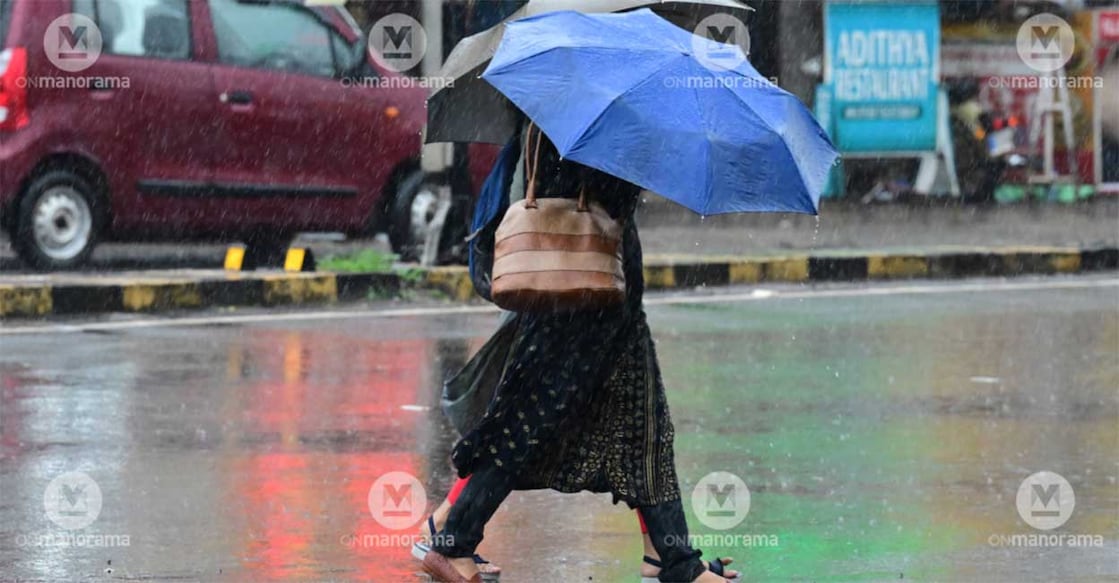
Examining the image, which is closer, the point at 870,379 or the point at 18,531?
the point at 18,531

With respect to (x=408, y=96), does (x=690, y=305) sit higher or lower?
lower

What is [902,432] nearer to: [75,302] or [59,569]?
[59,569]

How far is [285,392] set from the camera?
375 inches

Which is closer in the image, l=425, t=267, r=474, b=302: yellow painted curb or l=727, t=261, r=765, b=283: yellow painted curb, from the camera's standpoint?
l=425, t=267, r=474, b=302: yellow painted curb

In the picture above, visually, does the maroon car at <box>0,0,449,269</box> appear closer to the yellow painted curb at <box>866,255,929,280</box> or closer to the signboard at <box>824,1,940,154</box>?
the yellow painted curb at <box>866,255,929,280</box>

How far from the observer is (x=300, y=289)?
513 inches

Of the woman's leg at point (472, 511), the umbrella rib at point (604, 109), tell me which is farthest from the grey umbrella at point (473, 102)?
the woman's leg at point (472, 511)

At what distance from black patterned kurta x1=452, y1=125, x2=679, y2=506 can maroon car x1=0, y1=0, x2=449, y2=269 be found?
737 cm

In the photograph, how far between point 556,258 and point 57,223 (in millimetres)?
8074

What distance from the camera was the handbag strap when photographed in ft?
18.6

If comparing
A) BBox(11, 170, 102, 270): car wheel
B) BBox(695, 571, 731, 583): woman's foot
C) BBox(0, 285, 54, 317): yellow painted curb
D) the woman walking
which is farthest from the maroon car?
BBox(695, 571, 731, 583): woman's foot

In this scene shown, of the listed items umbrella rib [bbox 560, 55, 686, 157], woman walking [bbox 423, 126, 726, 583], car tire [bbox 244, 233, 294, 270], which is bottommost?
woman walking [bbox 423, 126, 726, 583]

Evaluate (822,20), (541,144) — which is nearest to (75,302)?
(541,144)

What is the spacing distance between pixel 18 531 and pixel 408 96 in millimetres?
7693
